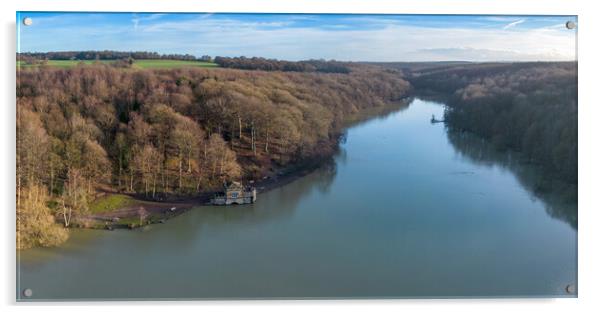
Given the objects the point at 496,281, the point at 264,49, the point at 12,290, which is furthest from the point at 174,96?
the point at 496,281

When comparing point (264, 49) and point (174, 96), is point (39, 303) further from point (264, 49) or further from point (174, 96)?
point (264, 49)

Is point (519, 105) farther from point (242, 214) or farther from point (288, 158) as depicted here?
point (242, 214)

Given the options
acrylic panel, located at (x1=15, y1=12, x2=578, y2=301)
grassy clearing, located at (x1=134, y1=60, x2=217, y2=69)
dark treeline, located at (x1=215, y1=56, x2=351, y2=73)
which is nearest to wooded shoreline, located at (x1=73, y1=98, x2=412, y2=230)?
acrylic panel, located at (x1=15, y1=12, x2=578, y2=301)

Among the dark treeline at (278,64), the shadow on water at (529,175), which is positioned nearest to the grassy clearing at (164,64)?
the dark treeline at (278,64)

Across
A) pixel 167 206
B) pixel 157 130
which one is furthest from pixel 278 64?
pixel 167 206

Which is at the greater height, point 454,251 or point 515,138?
point 515,138

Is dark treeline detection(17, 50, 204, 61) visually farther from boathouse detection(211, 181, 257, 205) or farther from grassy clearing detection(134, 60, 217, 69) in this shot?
boathouse detection(211, 181, 257, 205)

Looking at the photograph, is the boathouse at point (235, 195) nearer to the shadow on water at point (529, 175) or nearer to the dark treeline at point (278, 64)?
the dark treeline at point (278, 64)
